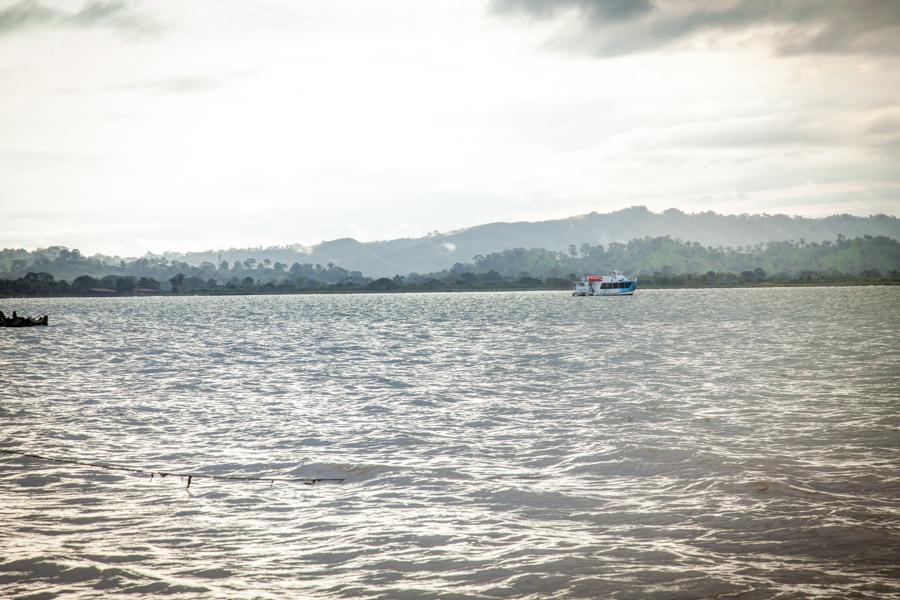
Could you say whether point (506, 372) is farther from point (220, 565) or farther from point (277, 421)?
point (220, 565)

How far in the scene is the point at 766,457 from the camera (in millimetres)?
19500

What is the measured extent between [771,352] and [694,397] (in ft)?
83.6

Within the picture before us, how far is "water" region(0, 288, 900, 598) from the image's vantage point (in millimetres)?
11422

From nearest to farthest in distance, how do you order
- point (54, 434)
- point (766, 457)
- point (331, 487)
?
point (331, 487) → point (766, 457) → point (54, 434)

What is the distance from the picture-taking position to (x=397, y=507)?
15.4 m

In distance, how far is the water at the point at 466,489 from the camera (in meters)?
11.4

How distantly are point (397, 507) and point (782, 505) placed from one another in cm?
784

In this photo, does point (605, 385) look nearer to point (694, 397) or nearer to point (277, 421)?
point (694, 397)

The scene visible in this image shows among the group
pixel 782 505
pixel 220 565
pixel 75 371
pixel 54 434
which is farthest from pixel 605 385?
pixel 75 371

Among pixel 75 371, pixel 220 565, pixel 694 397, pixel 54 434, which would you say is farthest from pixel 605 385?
pixel 75 371

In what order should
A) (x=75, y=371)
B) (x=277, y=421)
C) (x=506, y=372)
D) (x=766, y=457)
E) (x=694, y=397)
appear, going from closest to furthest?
(x=766, y=457), (x=277, y=421), (x=694, y=397), (x=506, y=372), (x=75, y=371)

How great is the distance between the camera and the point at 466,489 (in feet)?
54.9

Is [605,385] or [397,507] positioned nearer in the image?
[397,507]

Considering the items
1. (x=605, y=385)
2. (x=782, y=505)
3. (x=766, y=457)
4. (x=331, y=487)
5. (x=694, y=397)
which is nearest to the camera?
(x=782, y=505)
